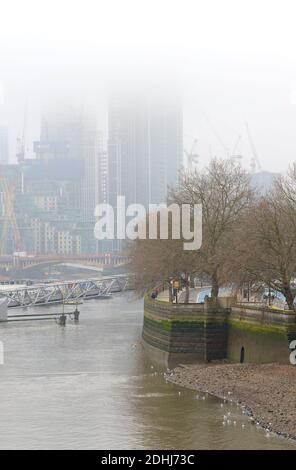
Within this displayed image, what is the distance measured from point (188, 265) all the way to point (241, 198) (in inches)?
172

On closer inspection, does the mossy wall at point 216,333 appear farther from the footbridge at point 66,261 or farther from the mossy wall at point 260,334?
the footbridge at point 66,261

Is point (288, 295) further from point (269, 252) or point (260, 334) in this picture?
point (260, 334)

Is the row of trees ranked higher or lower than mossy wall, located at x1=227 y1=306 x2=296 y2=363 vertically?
higher

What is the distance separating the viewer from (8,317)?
66750 millimetres

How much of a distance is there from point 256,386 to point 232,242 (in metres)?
9.27

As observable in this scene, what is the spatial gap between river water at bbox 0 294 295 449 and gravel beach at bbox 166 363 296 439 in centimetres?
51

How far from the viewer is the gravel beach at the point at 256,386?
2827cm

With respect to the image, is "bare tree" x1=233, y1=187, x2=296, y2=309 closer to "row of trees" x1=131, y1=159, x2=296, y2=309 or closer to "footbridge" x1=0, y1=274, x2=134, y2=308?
"row of trees" x1=131, y1=159, x2=296, y2=309

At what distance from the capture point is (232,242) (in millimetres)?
40438

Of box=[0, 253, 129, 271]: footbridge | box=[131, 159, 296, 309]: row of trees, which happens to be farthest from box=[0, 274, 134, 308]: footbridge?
box=[0, 253, 129, 271]: footbridge

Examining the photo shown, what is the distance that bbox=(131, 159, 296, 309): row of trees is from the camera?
119ft

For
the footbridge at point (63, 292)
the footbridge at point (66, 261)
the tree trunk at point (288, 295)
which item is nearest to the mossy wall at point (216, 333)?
the tree trunk at point (288, 295)

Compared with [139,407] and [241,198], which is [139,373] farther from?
[241,198]
